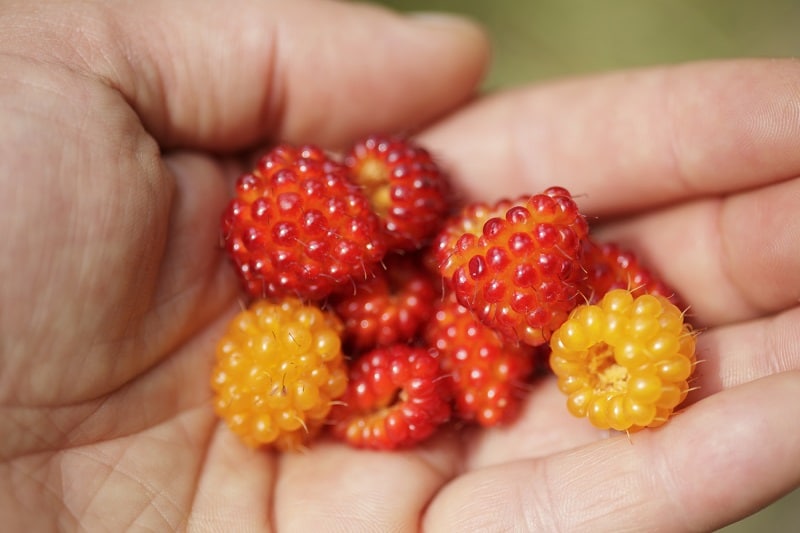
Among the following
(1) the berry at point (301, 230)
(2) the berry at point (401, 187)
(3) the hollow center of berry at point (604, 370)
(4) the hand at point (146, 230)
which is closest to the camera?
(4) the hand at point (146, 230)

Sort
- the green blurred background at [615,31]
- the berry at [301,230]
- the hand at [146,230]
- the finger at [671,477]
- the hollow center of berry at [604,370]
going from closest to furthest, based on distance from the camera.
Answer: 1. the finger at [671,477]
2. the hand at [146,230]
3. the hollow center of berry at [604,370]
4. the berry at [301,230]
5. the green blurred background at [615,31]

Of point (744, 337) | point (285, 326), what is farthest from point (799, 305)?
point (285, 326)

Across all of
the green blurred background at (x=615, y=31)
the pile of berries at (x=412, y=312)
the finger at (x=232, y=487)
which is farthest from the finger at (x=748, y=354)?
the green blurred background at (x=615, y=31)

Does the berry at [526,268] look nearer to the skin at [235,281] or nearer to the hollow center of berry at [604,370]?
the hollow center of berry at [604,370]

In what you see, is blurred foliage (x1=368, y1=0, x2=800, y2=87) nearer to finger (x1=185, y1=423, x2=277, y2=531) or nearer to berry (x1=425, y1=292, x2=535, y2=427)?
berry (x1=425, y1=292, x2=535, y2=427)

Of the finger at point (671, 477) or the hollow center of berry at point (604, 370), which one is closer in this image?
the finger at point (671, 477)

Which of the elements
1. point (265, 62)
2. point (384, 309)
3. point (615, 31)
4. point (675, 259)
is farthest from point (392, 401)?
point (615, 31)

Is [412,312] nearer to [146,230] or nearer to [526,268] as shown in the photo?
[526,268]
